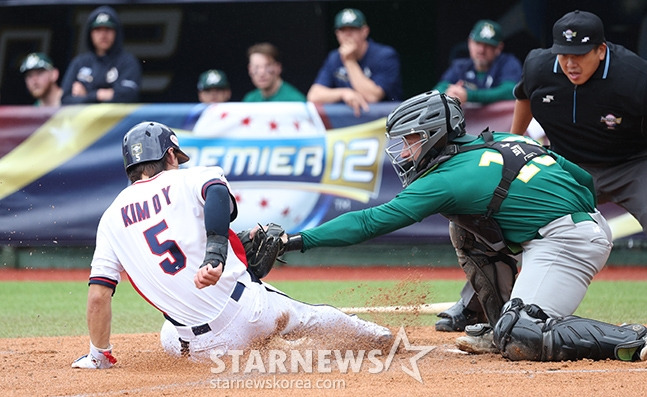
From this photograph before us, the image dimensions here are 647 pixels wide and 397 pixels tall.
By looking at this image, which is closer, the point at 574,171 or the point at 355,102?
the point at 574,171

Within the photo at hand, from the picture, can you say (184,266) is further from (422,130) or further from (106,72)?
(106,72)

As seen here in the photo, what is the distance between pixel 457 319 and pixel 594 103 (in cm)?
170

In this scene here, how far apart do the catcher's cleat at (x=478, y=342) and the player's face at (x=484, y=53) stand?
4818 millimetres

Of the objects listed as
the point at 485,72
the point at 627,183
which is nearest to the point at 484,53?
the point at 485,72

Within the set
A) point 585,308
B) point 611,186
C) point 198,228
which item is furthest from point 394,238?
point 198,228

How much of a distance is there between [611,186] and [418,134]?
1.95 meters

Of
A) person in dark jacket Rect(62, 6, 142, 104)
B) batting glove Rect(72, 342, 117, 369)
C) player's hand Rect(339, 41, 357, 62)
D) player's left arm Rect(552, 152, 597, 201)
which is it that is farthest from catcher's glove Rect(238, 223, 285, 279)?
person in dark jacket Rect(62, 6, 142, 104)

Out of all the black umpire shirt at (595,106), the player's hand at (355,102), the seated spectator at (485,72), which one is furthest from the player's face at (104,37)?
the black umpire shirt at (595,106)

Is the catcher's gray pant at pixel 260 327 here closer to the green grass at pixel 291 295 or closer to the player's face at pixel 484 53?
the green grass at pixel 291 295

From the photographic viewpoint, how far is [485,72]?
396 inches

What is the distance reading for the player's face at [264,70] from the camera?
34.2ft

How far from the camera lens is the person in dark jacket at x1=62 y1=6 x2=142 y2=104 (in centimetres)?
1038

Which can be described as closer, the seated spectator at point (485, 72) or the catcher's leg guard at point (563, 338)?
the catcher's leg guard at point (563, 338)

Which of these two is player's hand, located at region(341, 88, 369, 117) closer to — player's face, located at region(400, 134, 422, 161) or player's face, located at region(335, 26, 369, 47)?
player's face, located at region(335, 26, 369, 47)
